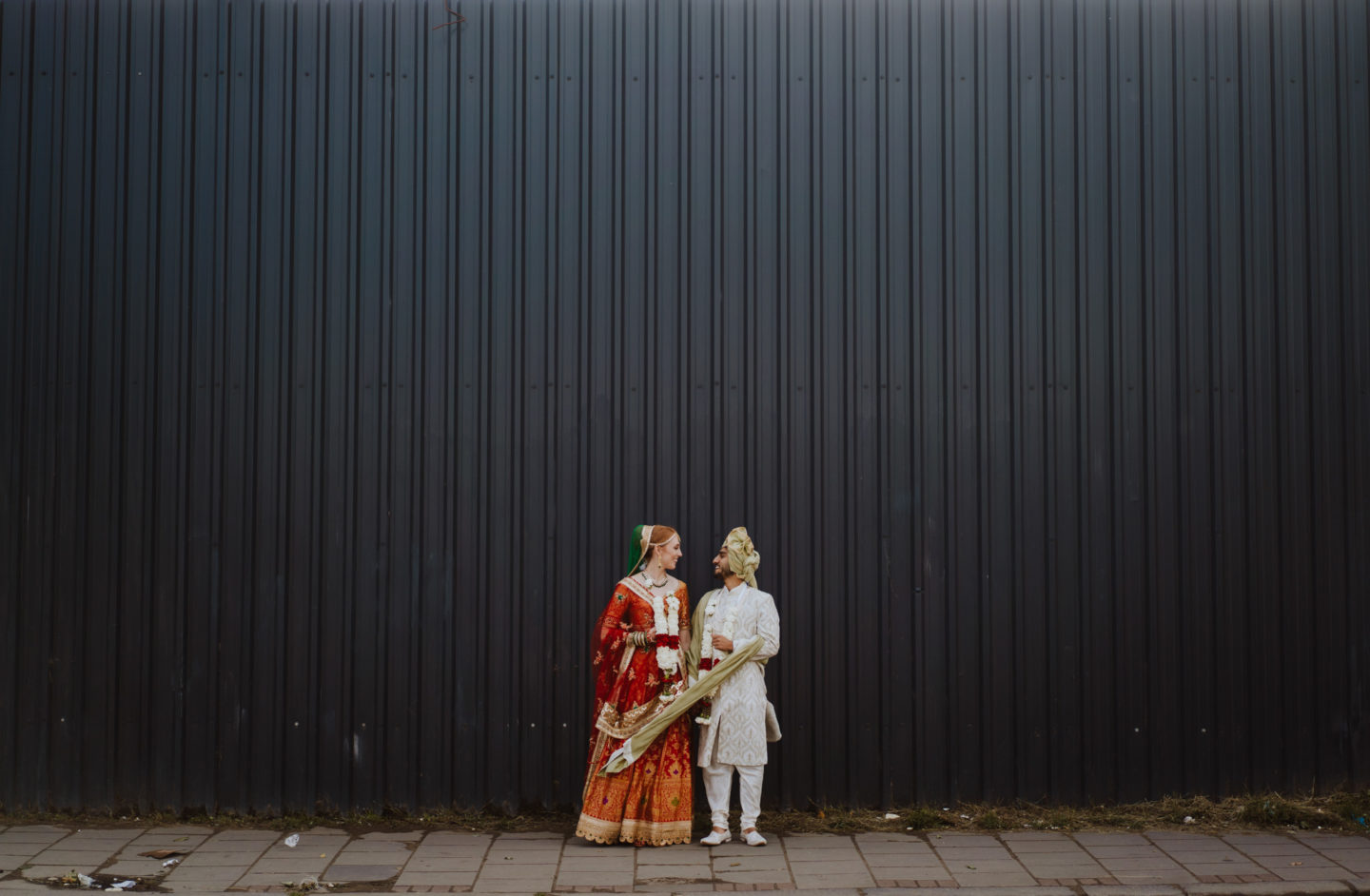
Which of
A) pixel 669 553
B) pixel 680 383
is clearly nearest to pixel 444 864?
pixel 669 553

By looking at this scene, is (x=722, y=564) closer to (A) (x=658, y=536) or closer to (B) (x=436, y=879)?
(A) (x=658, y=536)

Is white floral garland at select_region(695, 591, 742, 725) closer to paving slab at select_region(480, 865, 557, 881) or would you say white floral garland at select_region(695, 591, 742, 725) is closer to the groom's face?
the groom's face

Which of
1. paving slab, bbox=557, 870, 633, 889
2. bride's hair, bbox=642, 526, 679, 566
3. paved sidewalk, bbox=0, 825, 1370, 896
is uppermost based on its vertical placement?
bride's hair, bbox=642, 526, 679, 566

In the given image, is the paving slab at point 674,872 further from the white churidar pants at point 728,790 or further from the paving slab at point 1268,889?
the paving slab at point 1268,889

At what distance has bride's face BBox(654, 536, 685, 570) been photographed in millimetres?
6609

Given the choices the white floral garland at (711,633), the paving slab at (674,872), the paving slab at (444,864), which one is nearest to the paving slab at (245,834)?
the paving slab at (444,864)

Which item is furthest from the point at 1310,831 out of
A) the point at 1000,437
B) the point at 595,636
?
the point at 595,636

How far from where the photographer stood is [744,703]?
21.4ft

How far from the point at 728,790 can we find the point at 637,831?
22.6 inches

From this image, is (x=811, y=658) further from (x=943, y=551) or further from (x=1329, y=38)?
(x=1329, y=38)

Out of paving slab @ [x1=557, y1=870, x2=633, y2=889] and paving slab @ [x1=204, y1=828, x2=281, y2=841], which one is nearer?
paving slab @ [x1=557, y1=870, x2=633, y2=889]

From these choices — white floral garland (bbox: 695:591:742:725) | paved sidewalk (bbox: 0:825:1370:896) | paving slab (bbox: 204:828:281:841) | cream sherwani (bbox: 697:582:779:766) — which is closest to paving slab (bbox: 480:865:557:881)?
paved sidewalk (bbox: 0:825:1370:896)

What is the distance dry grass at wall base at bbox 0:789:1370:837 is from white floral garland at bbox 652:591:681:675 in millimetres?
1217

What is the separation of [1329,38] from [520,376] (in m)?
5.90
